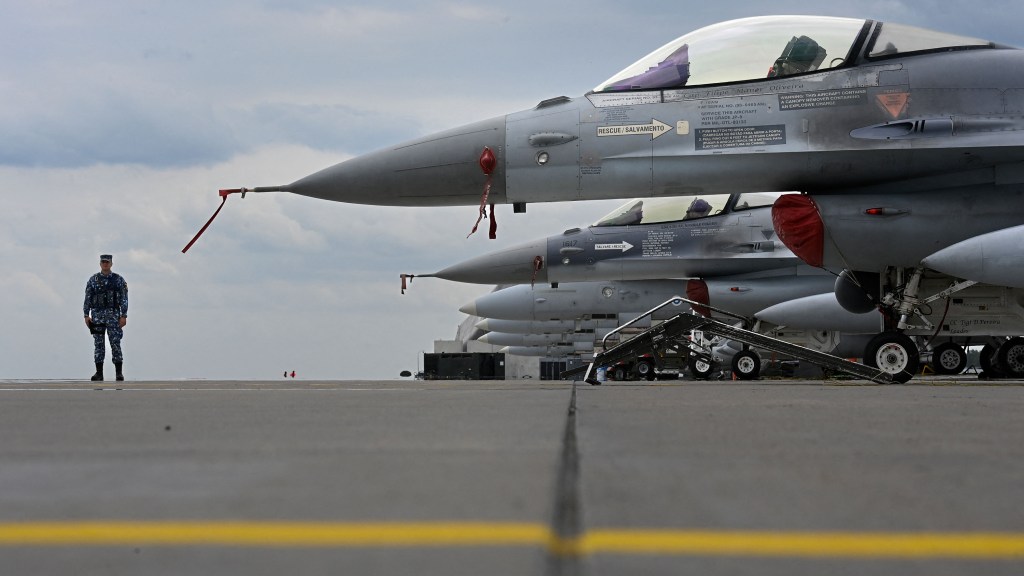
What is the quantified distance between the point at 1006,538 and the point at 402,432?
6.15 ft

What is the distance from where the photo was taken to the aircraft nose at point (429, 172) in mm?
8922

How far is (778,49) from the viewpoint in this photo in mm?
Result: 9000

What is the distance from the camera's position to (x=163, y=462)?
2289 millimetres

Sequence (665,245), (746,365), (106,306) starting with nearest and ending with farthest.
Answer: (106,306), (746,365), (665,245)

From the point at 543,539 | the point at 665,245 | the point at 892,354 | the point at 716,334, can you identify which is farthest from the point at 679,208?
the point at 543,539

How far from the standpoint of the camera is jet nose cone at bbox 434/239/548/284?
53.5 ft

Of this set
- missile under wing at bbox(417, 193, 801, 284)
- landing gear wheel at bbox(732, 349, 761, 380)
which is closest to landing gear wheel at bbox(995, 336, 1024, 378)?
landing gear wheel at bbox(732, 349, 761, 380)

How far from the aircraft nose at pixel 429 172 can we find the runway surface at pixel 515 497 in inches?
227

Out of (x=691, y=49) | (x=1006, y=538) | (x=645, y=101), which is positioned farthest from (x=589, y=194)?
(x=1006, y=538)

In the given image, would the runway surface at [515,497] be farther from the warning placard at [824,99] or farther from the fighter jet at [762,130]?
the warning placard at [824,99]

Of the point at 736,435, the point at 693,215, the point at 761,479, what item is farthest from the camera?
the point at 693,215

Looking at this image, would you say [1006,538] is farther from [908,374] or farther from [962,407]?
[908,374]

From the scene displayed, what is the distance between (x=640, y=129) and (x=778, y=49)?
150 cm

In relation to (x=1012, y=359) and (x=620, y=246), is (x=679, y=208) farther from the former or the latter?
(x=1012, y=359)
